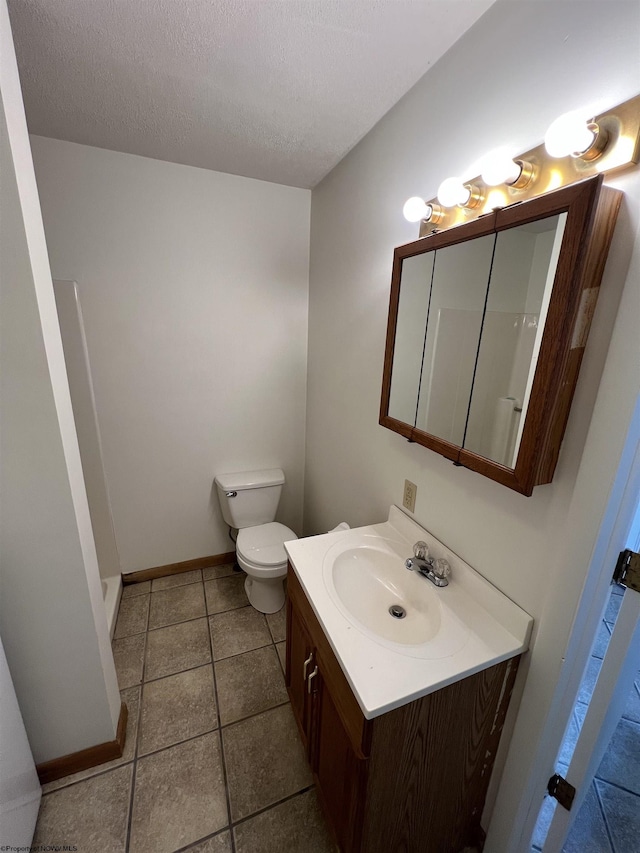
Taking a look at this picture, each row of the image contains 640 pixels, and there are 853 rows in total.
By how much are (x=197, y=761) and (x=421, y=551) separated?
1.21 metres

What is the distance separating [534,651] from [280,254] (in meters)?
2.17

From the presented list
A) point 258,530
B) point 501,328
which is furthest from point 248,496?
point 501,328

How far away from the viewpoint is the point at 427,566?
1149mm

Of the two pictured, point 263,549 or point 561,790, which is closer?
point 561,790

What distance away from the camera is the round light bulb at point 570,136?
67 cm

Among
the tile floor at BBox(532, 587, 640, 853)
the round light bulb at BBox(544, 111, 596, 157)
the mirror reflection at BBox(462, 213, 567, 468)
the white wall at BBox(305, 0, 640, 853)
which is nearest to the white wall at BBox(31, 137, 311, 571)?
the white wall at BBox(305, 0, 640, 853)

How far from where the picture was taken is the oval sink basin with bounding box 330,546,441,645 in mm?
1073

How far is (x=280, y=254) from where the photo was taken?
2.08 metres

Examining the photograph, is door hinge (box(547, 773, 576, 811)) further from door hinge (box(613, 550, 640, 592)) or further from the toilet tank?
the toilet tank

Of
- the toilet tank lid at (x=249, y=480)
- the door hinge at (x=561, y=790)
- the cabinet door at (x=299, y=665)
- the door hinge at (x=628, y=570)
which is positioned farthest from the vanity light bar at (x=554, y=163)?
the toilet tank lid at (x=249, y=480)

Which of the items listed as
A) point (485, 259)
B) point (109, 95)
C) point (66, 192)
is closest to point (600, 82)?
point (485, 259)

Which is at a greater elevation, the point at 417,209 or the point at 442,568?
the point at 417,209

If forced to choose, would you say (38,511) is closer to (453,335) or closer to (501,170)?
(453,335)

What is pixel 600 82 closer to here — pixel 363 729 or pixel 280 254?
pixel 363 729
